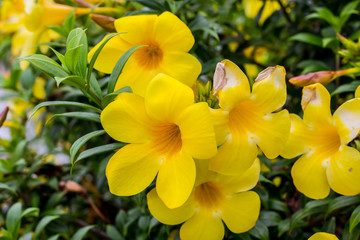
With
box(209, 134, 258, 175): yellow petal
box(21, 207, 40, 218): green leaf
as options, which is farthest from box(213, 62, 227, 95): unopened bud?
box(21, 207, 40, 218): green leaf

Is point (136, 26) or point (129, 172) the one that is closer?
point (129, 172)

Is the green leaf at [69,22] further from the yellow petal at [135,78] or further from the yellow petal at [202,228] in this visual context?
the yellow petal at [202,228]

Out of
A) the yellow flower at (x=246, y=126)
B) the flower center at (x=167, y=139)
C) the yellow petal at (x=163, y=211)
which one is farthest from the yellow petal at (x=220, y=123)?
the yellow petal at (x=163, y=211)

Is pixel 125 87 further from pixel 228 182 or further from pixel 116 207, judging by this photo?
pixel 116 207

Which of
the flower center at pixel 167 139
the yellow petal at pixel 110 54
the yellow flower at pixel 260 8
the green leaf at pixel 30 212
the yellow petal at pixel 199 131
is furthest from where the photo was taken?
the yellow flower at pixel 260 8

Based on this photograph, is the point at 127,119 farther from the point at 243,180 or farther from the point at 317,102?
the point at 317,102

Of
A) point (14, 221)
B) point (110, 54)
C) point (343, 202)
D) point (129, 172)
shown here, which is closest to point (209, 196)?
point (129, 172)

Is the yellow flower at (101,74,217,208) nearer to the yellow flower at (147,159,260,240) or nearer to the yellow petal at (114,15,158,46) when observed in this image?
the yellow flower at (147,159,260,240)
